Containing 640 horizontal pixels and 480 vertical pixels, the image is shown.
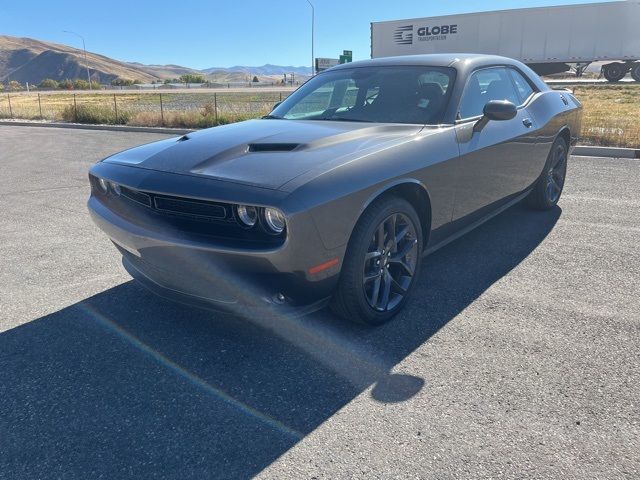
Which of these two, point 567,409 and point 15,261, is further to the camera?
point 15,261

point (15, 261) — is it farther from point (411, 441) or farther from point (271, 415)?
point (411, 441)

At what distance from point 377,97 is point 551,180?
7.85 ft

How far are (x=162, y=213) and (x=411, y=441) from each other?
163cm

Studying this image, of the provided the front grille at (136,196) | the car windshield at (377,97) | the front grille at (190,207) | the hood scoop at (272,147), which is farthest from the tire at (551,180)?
the front grille at (136,196)

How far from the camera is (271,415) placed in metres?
2.25

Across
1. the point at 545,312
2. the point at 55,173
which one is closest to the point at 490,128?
the point at 545,312

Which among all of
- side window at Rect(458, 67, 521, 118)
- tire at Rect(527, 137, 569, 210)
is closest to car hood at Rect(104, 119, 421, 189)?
side window at Rect(458, 67, 521, 118)

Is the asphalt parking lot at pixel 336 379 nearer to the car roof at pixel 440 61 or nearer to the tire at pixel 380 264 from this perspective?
the tire at pixel 380 264

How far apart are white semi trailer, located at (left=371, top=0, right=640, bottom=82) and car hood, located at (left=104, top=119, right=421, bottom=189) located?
2996 cm

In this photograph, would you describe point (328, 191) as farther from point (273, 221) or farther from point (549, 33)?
point (549, 33)

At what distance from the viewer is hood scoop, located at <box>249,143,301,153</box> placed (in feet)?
9.27

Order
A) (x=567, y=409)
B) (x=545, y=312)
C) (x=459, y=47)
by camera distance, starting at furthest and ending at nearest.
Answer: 1. (x=459, y=47)
2. (x=545, y=312)
3. (x=567, y=409)

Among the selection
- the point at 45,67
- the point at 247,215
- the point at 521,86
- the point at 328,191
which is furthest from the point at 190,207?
→ the point at 45,67

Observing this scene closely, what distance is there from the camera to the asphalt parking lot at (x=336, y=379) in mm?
1989
